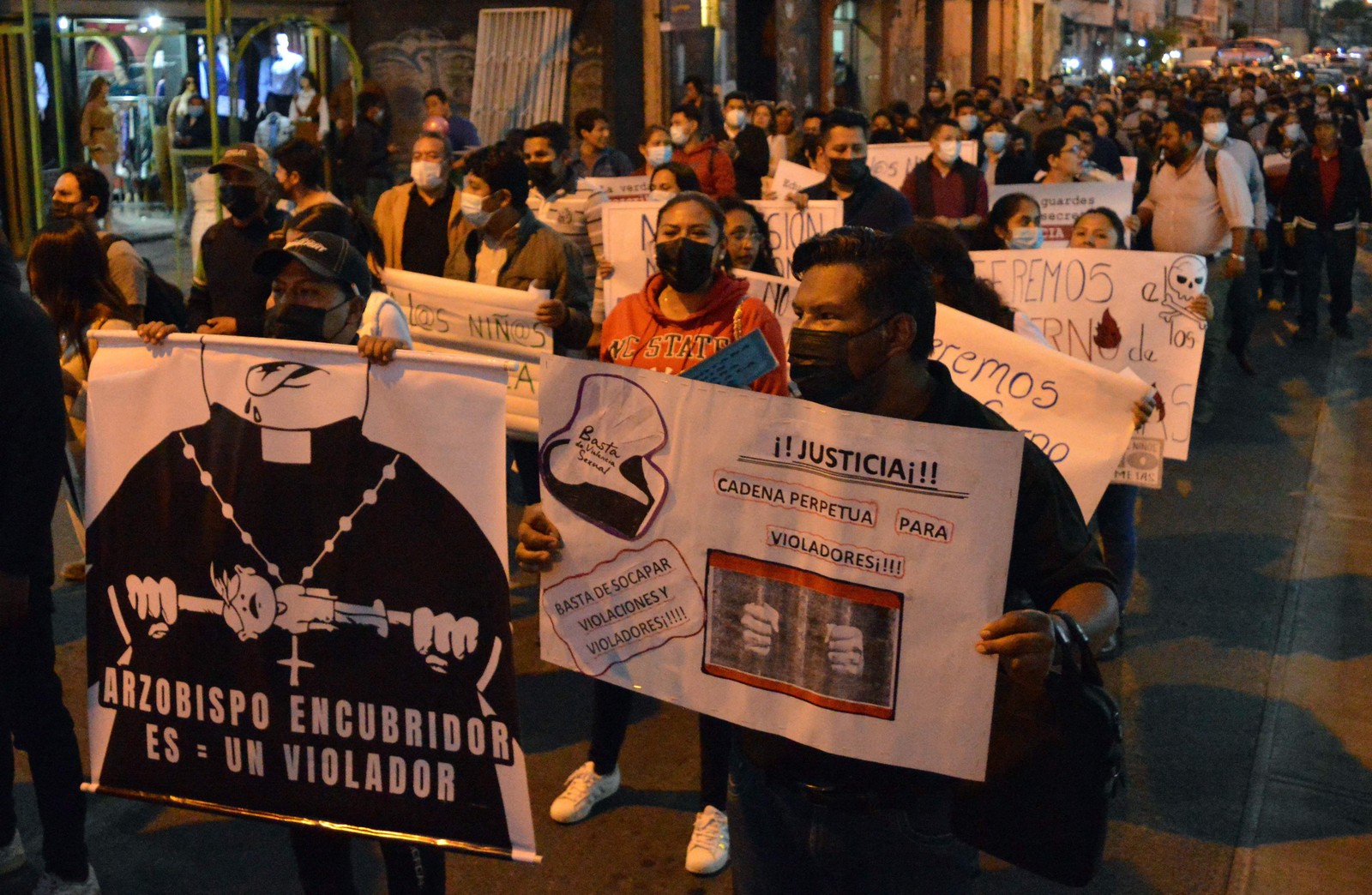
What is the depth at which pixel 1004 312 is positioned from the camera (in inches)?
201

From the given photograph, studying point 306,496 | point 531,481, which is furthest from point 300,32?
point 306,496

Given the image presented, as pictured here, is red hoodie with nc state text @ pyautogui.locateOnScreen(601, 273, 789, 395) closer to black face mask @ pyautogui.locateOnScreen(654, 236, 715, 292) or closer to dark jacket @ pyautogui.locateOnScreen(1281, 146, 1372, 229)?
black face mask @ pyautogui.locateOnScreen(654, 236, 715, 292)

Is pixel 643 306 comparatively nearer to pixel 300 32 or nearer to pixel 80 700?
pixel 80 700

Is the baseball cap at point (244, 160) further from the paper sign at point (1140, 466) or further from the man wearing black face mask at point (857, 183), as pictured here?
the paper sign at point (1140, 466)

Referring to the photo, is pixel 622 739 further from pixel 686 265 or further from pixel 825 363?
pixel 825 363

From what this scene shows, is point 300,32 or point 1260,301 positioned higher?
point 300,32

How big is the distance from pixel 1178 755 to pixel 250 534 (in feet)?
→ 10.7

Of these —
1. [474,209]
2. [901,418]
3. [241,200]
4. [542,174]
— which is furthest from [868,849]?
[542,174]

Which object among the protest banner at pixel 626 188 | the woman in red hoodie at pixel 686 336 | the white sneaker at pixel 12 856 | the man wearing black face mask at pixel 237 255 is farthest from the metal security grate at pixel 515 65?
the white sneaker at pixel 12 856

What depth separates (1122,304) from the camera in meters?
6.81

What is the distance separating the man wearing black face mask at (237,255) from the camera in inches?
243

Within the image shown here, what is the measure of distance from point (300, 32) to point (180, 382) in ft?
54.3

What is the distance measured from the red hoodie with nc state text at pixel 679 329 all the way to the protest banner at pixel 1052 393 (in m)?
0.87

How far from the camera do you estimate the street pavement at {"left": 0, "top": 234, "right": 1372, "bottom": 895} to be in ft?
14.4
